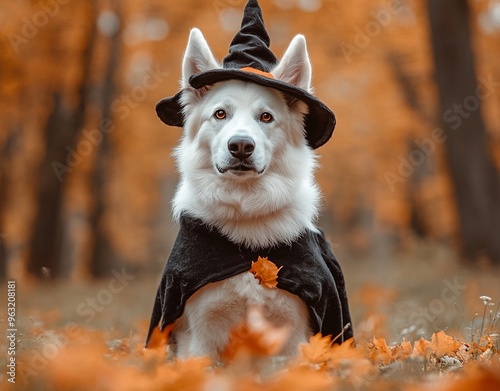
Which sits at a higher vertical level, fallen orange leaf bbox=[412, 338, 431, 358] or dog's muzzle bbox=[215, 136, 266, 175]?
dog's muzzle bbox=[215, 136, 266, 175]

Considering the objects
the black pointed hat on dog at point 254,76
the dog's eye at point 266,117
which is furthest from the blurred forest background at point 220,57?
the dog's eye at point 266,117

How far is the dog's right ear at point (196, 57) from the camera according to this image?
161 inches

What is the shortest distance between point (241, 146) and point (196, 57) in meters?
0.76

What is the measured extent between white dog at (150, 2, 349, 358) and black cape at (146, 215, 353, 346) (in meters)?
0.01

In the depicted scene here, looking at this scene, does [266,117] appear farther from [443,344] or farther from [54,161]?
[54,161]

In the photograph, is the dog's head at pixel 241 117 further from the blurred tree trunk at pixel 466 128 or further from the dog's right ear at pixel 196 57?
the blurred tree trunk at pixel 466 128

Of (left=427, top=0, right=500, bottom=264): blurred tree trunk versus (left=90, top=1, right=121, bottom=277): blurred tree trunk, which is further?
(left=90, top=1, right=121, bottom=277): blurred tree trunk

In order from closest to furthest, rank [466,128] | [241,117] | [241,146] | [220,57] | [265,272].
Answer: [265,272] < [241,146] < [241,117] < [466,128] < [220,57]

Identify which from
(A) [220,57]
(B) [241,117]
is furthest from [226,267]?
(A) [220,57]

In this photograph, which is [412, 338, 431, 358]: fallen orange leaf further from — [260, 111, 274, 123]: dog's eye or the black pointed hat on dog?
[260, 111, 274, 123]: dog's eye

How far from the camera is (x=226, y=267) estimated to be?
3656 millimetres

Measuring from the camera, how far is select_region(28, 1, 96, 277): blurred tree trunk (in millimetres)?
14453

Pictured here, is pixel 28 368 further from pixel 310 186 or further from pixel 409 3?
pixel 409 3

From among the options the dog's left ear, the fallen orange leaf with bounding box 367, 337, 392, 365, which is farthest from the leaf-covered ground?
the dog's left ear
